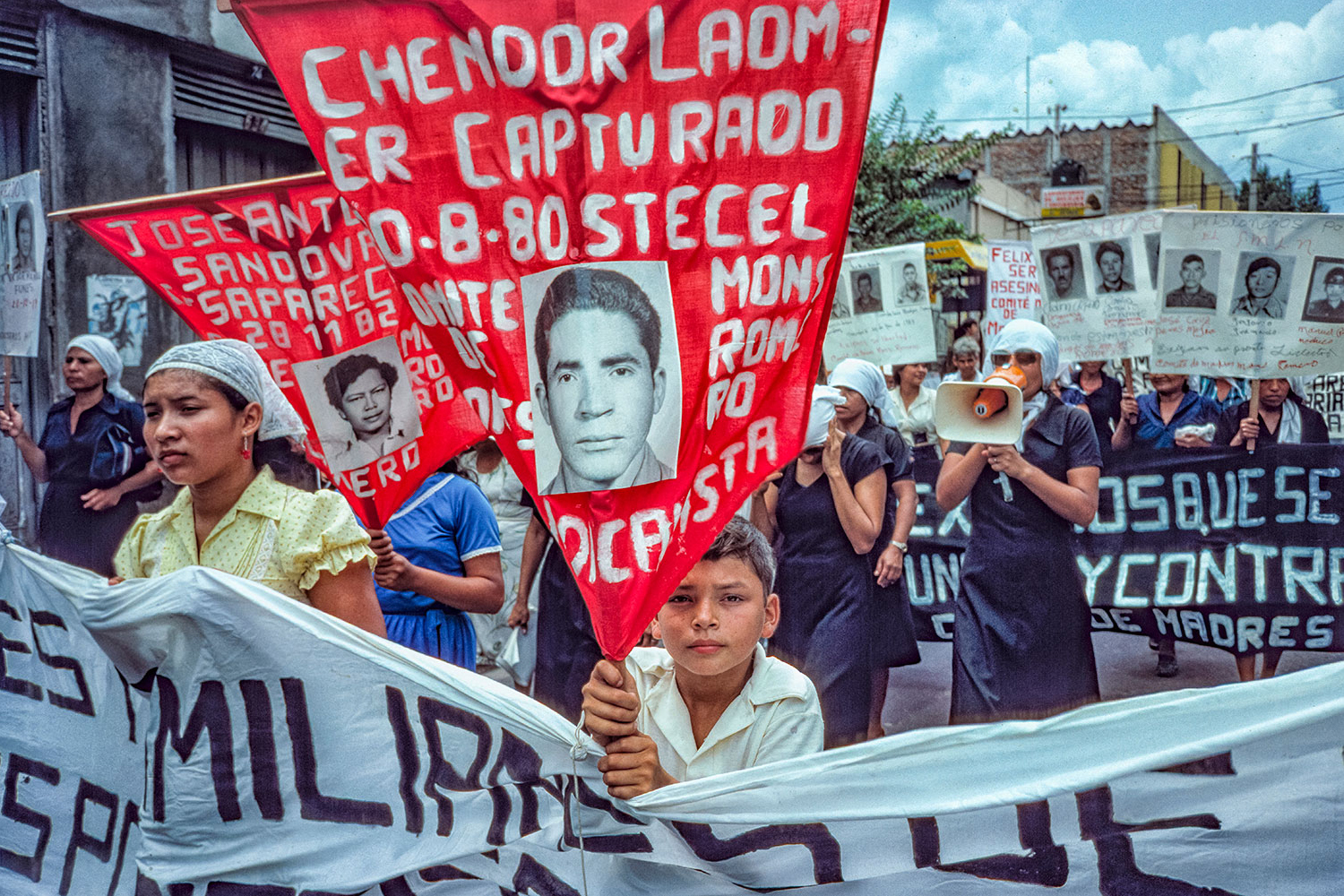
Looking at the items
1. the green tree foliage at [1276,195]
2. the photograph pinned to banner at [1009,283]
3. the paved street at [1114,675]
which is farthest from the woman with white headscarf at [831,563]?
the green tree foliage at [1276,195]

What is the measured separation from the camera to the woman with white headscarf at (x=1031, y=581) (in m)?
4.68

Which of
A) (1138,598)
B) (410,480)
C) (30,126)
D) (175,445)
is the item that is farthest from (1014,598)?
(30,126)

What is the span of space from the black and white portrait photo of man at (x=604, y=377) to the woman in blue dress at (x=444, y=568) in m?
1.74

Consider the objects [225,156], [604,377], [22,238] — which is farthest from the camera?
[225,156]

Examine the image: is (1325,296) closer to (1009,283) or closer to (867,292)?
(867,292)

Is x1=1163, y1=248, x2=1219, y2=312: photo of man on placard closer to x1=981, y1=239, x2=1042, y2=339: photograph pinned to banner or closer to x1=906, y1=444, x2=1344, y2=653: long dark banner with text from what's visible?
x1=906, y1=444, x2=1344, y2=653: long dark banner with text

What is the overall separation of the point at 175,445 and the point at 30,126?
7.56 metres

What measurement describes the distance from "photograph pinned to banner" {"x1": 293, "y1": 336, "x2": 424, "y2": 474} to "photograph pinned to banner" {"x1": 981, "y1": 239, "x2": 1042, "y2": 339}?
850cm

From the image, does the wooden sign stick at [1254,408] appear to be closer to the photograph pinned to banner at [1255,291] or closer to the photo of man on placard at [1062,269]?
the photograph pinned to banner at [1255,291]

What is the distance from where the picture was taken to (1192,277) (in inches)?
248

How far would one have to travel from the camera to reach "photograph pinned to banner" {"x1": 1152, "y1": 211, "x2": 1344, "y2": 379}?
6.06m

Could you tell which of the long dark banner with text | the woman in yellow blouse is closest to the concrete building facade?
the long dark banner with text

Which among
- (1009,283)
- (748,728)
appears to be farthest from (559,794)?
(1009,283)

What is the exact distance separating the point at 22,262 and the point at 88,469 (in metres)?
1.06
